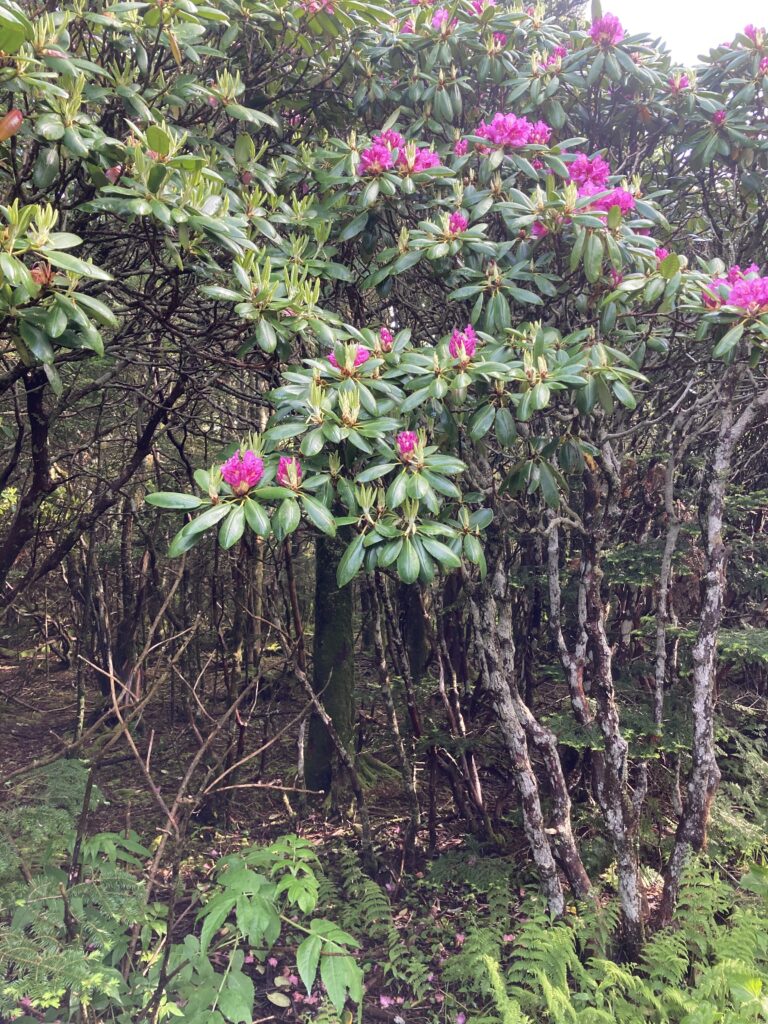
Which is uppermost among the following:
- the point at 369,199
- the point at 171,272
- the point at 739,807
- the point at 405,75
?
the point at 405,75

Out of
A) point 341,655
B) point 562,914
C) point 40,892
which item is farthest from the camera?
point 341,655

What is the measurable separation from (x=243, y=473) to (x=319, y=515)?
8.4 inches

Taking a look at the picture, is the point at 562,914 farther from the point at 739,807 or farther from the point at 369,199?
the point at 369,199

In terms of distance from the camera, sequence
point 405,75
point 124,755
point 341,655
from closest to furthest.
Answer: point 405,75, point 341,655, point 124,755

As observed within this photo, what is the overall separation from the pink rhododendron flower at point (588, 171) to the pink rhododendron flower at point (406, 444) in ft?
4.30

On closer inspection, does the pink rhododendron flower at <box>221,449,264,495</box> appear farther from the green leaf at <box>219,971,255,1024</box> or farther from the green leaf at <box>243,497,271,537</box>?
the green leaf at <box>219,971,255,1024</box>

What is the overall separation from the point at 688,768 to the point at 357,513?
2.16m

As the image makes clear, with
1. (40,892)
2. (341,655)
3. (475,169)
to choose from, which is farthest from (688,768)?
(475,169)

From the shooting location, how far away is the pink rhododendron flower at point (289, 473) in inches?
66.9

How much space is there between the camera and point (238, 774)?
3832 mm

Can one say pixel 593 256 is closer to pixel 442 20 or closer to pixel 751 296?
pixel 751 296

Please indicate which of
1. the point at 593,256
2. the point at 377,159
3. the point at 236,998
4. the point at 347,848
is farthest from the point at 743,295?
the point at 347,848

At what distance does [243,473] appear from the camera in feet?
5.43

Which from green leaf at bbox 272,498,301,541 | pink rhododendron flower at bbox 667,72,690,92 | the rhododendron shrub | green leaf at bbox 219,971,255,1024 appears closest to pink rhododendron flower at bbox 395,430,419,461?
the rhododendron shrub
